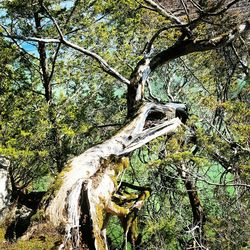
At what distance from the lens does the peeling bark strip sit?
7.95ft

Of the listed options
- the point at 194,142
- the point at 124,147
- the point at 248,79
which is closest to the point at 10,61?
the point at 194,142

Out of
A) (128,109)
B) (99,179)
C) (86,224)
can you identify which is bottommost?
(86,224)

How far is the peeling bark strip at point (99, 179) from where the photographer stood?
7.95 ft

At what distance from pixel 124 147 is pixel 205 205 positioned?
548cm

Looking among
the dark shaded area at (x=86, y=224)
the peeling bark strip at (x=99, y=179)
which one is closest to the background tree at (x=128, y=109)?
the peeling bark strip at (x=99, y=179)

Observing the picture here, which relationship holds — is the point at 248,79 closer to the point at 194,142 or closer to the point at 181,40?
the point at 194,142

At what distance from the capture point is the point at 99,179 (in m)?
2.99

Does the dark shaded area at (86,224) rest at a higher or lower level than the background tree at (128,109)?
lower

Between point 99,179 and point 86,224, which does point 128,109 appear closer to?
point 99,179

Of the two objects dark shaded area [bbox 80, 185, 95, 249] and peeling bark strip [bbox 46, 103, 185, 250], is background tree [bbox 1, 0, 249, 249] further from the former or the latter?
dark shaded area [bbox 80, 185, 95, 249]

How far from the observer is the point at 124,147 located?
141 inches

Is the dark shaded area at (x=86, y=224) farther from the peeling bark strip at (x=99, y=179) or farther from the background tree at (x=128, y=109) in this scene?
the background tree at (x=128, y=109)

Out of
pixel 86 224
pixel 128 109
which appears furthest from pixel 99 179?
pixel 128 109

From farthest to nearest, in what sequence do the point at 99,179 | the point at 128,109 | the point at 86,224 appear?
1. the point at 128,109
2. the point at 99,179
3. the point at 86,224
